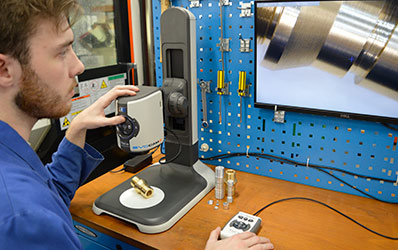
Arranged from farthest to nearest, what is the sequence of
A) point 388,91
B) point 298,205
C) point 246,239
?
point 298,205 → point 388,91 → point 246,239

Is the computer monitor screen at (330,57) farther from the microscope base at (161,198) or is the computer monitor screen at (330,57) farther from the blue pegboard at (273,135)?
the microscope base at (161,198)

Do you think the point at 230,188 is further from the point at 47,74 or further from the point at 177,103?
the point at 47,74

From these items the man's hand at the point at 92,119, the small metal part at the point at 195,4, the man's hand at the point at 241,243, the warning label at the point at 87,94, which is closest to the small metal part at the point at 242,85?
the small metal part at the point at 195,4

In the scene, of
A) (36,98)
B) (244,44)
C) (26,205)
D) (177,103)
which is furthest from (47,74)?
(244,44)

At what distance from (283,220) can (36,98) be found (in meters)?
0.79

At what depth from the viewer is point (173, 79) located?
3.76 feet

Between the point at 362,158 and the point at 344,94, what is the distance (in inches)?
9.7

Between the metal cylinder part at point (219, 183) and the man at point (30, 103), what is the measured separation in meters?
0.54

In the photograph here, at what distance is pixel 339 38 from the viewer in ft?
3.22

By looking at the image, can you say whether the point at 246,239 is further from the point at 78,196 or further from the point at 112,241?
the point at 78,196

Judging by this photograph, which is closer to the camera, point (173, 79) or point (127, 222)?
point (127, 222)

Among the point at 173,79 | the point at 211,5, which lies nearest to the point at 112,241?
the point at 173,79

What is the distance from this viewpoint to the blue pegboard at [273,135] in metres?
1.07

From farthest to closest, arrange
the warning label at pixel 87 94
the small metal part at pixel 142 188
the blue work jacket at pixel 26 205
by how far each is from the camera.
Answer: the warning label at pixel 87 94, the small metal part at pixel 142 188, the blue work jacket at pixel 26 205
